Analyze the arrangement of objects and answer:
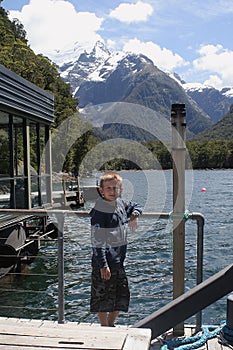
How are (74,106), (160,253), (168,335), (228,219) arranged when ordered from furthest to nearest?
(74,106) < (228,219) < (160,253) < (168,335)

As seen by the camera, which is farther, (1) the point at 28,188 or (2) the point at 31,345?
(1) the point at 28,188

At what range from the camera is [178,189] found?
3.44m

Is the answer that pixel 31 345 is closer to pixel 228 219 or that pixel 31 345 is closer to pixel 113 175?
pixel 113 175

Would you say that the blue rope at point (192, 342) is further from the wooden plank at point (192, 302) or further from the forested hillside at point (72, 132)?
the forested hillside at point (72, 132)

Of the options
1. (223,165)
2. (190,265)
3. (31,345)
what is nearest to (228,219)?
(190,265)

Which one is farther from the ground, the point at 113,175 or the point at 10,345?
the point at 113,175

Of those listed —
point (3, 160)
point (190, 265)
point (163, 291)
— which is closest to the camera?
point (163, 291)

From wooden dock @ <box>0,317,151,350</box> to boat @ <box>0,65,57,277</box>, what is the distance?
18.9 ft

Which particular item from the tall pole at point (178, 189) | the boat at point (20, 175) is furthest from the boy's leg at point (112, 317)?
the boat at point (20, 175)

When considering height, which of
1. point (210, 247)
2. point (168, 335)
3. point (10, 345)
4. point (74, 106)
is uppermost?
point (74, 106)

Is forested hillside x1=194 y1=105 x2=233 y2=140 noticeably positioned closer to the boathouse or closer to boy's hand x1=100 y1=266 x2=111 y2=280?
the boathouse

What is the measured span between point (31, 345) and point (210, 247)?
42.5ft

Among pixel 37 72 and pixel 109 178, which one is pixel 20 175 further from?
pixel 37 72

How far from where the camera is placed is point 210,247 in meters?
14.4
